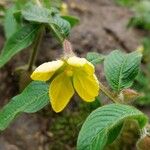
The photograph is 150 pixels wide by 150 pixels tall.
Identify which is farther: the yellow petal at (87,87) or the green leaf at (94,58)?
the green leaf at (94,58)

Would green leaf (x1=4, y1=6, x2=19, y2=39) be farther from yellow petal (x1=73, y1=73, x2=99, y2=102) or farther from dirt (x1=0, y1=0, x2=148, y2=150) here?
yellow petal (x1=73, y1=73, x2=99, y2=102)

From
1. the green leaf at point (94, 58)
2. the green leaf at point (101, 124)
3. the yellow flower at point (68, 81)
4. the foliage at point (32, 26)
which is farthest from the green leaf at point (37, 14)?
the green leaf at point (101, 124)

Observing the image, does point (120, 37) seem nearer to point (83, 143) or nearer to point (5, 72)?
point (5, 72)

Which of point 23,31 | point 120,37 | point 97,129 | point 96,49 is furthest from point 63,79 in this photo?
point 120,37

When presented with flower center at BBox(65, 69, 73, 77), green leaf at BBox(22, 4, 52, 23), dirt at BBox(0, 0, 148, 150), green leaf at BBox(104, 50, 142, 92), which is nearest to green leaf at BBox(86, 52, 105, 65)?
green leaf at BBox(104, 50, 142, 92)

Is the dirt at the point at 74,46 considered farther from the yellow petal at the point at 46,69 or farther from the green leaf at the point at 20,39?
the yellow petal at the point at 46,69

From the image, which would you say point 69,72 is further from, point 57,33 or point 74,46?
point 74,46
